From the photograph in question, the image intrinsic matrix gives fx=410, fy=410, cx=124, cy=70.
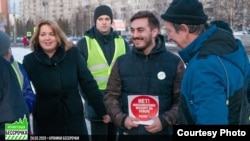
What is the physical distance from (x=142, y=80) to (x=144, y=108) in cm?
25

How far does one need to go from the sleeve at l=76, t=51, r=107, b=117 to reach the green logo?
108cm

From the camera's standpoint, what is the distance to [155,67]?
131 inches

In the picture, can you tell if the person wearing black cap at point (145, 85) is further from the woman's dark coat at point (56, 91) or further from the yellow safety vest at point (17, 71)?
the yellow safety vest at point (17, 71)

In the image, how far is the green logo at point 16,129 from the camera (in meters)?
2.81

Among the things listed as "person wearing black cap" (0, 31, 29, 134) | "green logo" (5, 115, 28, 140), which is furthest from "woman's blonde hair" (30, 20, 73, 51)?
"green logo" (5, 115, 28, 140)

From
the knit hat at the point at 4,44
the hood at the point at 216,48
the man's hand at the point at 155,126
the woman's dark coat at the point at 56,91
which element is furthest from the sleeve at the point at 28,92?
the hood at the point at 216,48

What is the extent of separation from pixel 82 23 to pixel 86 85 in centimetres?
6692

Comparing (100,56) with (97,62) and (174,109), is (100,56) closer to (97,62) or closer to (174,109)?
(97,62)

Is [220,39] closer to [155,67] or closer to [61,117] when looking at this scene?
[155,67]

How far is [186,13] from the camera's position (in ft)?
8.09

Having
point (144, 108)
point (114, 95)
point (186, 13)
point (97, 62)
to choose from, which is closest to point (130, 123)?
point (144, 108)

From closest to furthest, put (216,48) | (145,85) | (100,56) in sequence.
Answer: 1. (216,48)
2. (145,85)
3. (100,56)

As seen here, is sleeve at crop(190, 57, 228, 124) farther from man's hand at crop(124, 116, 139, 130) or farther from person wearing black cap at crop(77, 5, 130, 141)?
person wearing black cap at crop(77, 5, 130, 141)

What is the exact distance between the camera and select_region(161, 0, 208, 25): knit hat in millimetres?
2449
